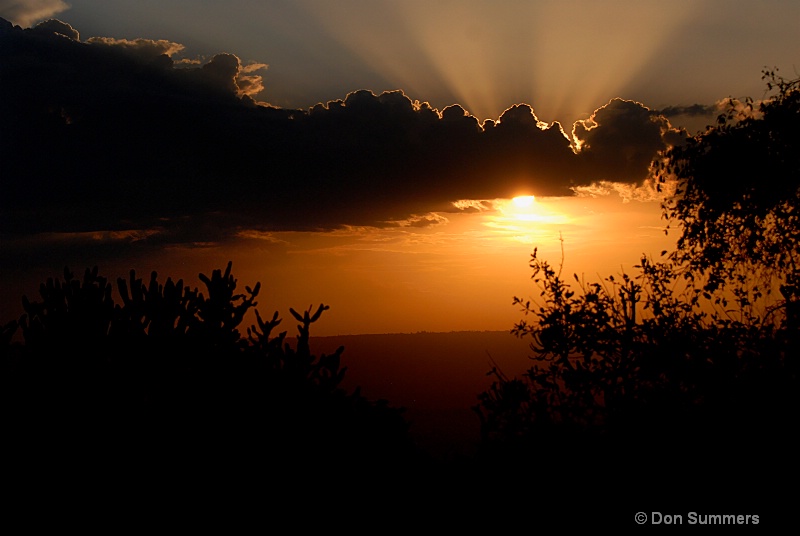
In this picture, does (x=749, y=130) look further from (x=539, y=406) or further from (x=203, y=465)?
(x=203, y=465)

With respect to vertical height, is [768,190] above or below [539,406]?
above

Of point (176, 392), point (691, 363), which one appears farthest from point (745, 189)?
point (176, 392)

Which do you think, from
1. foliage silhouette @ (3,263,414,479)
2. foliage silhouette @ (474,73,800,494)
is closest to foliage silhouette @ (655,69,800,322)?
foliage silhouette @ (474,73,800,494)

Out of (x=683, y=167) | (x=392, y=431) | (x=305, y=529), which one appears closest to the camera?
(x=305, y=529)

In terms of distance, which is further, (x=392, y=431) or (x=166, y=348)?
(x=392, y=431)

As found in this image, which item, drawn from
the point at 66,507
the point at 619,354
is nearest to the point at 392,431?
the point at 66,507

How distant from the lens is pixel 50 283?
38.4 ft

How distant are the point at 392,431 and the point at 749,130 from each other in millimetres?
13791

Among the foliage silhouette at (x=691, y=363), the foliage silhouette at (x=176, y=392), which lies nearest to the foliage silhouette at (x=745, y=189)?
the foliage silhouette at (x=691, y=363)

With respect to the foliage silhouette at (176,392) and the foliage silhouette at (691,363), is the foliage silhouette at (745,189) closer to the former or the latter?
the foliage silhouette at (691,363)

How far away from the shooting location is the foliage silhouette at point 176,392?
9.95 meters

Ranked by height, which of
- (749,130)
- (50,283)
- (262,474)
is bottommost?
(262,474)

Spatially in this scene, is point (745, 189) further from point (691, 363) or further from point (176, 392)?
point (176, 392)

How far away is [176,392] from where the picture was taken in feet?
35.7
